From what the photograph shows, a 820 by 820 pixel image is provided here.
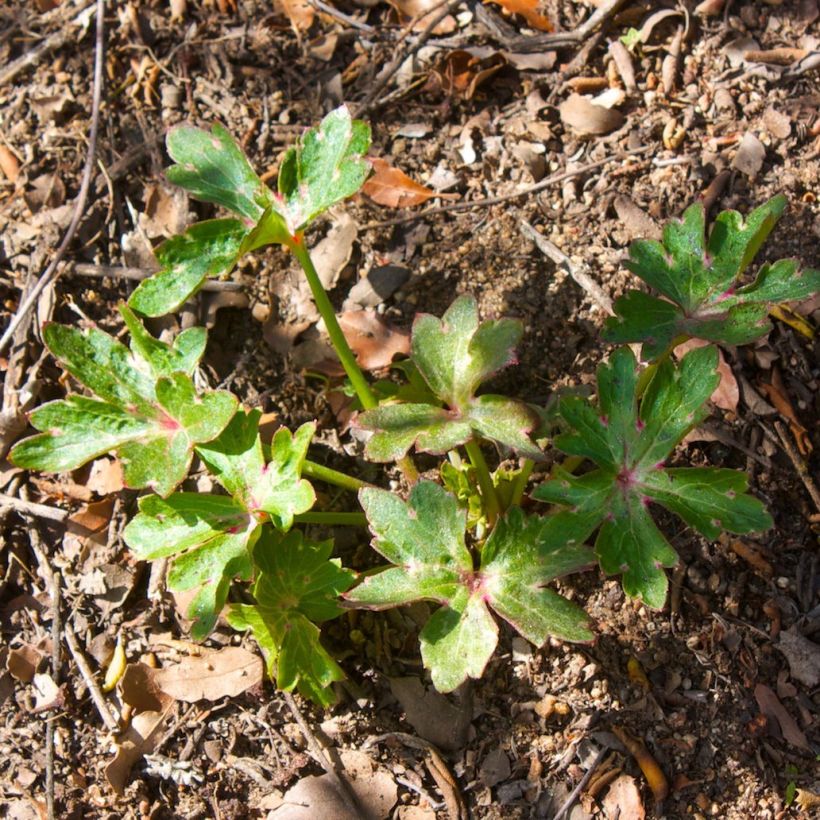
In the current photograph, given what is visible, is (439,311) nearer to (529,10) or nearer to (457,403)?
(457,403)

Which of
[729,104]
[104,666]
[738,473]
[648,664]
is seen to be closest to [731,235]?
[738,473]

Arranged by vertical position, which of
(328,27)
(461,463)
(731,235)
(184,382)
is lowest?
(461,463)

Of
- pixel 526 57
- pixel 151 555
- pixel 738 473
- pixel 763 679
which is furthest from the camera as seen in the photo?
pixel 526 57

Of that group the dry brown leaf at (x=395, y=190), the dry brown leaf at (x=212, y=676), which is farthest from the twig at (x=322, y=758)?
the dry brown leaf at (x=395, y=190)

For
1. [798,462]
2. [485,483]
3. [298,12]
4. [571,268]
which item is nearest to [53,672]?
[485,483]

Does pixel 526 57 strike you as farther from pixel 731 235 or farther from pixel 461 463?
pixel 461 463

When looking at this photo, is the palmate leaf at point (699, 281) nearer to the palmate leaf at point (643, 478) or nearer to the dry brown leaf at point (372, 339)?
the palmate leaf at point (643, 478)

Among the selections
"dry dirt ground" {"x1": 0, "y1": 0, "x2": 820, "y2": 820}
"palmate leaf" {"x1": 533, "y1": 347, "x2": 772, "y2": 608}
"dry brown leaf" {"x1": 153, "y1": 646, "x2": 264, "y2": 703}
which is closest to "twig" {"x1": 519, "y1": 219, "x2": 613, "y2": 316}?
"dry dirt ground" {"x1": 0, "y1": 0, "x2": 820, "y2": 820}
